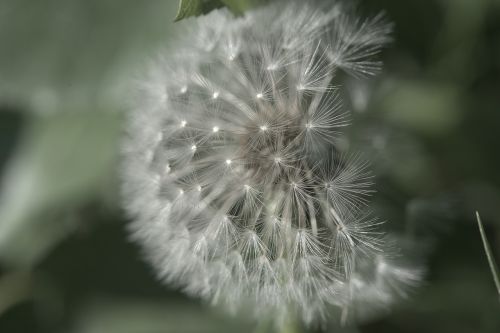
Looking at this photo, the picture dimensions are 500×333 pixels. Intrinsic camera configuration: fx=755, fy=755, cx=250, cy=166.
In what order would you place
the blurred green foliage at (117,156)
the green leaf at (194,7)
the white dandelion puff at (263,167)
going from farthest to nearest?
1. the blurred green foliage at (117,156)
2. the white dandelion puff at (263,167)
3. the green leaf at (194,7)

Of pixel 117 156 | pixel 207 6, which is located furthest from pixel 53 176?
pixel 207 6

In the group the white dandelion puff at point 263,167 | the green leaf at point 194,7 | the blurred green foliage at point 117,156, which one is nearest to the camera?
the green leaf at point 194,7

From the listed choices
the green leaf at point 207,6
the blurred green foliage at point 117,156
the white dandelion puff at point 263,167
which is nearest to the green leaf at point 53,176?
the blurred green foliage at point 117,156

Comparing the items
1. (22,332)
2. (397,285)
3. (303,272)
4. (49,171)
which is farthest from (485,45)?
(22,332)

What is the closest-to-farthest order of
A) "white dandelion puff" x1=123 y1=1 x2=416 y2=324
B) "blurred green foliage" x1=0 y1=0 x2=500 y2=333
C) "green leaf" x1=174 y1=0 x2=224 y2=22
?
"green leaf" x1=174 y1=0 x2=224 y2=22 < "white dandelion puff" x1=123 y1=1 x2=416 y2=324 < "blurred green foliage" x1=0 y1=0 x2=500 y2=333

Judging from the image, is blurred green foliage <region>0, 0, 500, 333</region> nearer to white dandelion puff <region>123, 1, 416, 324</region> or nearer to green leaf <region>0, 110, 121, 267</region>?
green leaf <region>0, 110, 121, 267</region>

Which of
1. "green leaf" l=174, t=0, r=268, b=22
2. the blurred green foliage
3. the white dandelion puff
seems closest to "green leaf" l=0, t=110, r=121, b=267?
the blurred green foliage

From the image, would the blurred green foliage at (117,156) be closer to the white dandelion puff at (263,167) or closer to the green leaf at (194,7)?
the white dandelion puff at (263,167)
